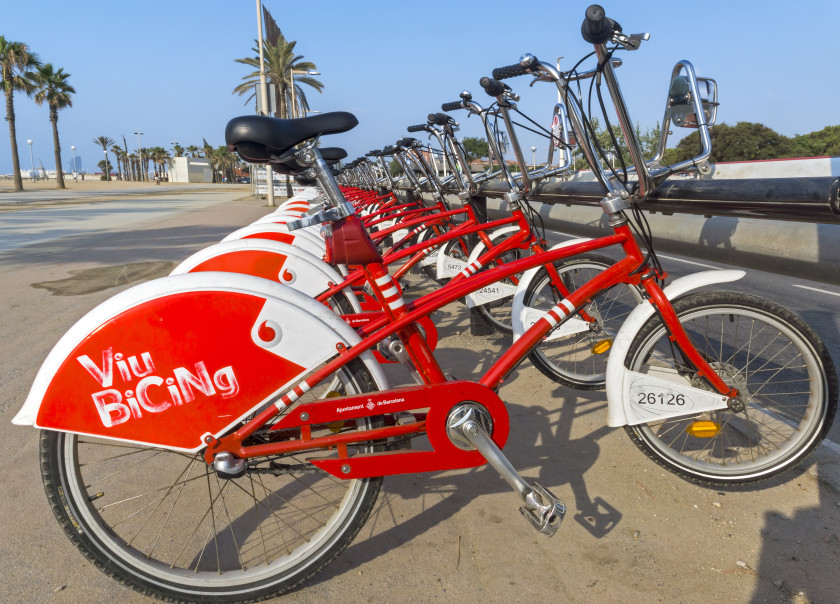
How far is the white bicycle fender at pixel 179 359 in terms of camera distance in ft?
6.50

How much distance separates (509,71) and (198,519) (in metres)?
2.31

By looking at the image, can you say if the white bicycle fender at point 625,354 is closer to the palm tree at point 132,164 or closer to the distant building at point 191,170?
the distant building at point 191,170

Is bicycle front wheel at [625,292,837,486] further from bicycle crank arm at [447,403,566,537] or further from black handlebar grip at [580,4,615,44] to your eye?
black handlebar grip at [580,4,615,44]

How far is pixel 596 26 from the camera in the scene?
2246mm

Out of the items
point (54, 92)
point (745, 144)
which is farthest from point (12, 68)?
point (745, 144)

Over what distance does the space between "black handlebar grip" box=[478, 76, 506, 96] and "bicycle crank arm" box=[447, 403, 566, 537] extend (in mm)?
1940

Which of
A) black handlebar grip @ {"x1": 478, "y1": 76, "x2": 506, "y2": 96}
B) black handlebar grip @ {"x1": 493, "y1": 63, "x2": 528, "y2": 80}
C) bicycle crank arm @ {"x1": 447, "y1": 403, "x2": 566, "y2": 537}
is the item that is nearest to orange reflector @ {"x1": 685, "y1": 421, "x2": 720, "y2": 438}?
bicycle crank arm @ {"x1": 447, "y1": 403, "x2": 566, "y2": 537}

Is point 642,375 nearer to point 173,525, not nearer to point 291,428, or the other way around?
point 291,428

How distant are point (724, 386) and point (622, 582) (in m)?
0.91

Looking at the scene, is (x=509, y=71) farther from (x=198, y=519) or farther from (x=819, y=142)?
(x=819, y=142)

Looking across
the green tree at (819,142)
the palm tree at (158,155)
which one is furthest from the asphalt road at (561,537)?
the palm tree at (158,155)

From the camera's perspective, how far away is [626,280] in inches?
101

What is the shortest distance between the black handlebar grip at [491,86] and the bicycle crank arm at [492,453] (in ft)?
6.37

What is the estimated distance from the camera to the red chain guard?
2.14m
